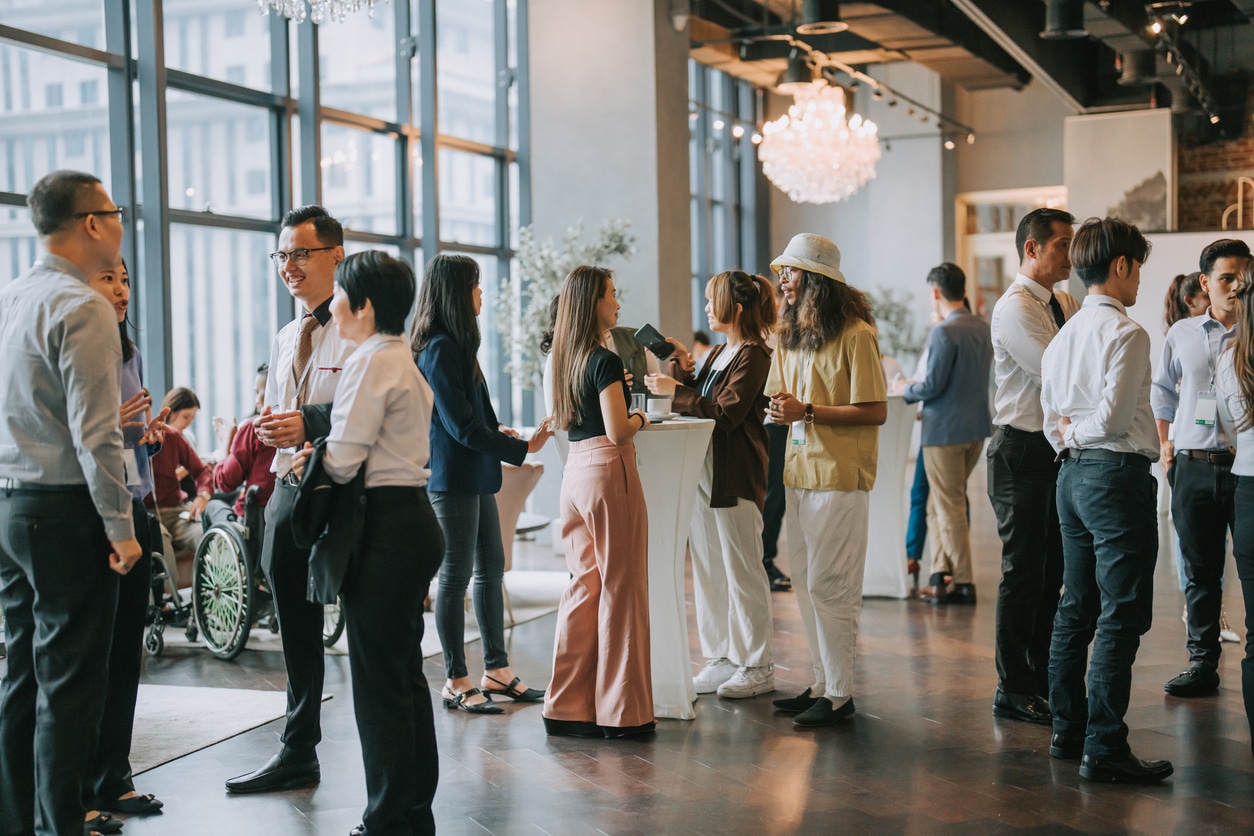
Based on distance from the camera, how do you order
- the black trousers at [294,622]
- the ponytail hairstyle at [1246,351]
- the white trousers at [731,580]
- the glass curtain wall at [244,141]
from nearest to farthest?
the black trousers at [294,622], the ponytail hairstyle at [1246,351], the white trousers at [731,580], the glass curtain wall at [244,141]

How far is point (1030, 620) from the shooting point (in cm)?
430

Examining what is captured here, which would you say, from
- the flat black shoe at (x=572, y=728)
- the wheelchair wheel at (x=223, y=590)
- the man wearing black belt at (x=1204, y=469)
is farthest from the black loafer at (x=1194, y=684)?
the wheelchair wheel at (x=223, y=590)

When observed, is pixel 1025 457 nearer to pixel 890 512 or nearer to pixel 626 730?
pixel 626 730

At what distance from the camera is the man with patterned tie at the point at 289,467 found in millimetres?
3475

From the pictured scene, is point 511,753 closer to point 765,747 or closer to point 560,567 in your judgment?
point 765,747

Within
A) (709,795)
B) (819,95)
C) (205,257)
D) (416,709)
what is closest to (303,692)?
(416,709)

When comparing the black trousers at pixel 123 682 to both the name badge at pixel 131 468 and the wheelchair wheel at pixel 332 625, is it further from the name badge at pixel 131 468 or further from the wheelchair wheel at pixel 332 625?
the wheelchair wheel at pixel 332 625

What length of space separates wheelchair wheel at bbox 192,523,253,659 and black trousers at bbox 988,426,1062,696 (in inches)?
128

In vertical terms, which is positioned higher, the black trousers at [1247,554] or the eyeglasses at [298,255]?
the eyeglasses at [298,255]

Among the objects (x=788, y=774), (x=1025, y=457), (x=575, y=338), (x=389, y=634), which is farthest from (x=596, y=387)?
(x=1025, y=457)

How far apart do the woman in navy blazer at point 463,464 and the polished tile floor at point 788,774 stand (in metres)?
0.22

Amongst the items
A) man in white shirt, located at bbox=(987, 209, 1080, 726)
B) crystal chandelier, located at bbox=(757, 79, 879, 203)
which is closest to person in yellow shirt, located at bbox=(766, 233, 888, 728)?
man in white shirt, located at bbox=(987, 209, 1080, 726)

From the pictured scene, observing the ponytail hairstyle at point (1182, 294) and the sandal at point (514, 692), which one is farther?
the ponytail hairstyle at point (1182, 294)

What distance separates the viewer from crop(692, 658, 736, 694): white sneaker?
4.82m
